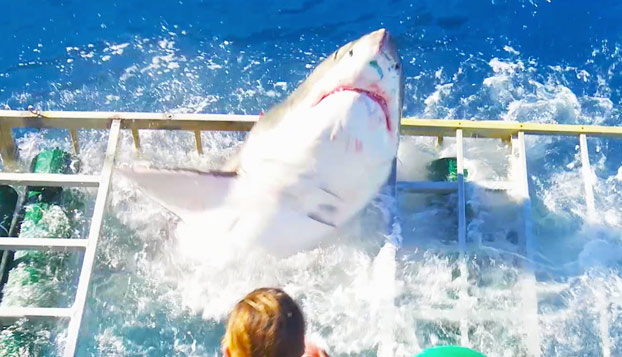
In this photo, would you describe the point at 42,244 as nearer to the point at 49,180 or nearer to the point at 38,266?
the point at 38,266

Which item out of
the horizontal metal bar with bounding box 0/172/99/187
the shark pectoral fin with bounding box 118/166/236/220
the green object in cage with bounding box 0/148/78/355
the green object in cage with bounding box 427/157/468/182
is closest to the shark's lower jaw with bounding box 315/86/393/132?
the shark pectoral fin with bounding box 118/166/236/220

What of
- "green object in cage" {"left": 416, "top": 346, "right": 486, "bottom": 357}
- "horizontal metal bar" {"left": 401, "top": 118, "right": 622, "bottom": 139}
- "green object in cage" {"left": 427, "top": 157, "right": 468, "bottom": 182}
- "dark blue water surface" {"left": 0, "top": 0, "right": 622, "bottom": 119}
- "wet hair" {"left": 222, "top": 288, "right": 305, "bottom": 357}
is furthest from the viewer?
"dark blue water surface" {"left": 0, "top": 0, "right": 622, "bottom": 119}

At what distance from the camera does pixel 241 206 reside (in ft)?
12.7

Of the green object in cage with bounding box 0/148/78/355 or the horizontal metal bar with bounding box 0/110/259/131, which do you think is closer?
the green object in cage with bounding box 0/148/78/355

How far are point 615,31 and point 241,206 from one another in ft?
14.3

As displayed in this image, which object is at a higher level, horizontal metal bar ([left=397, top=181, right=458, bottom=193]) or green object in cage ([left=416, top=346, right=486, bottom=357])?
horizontal metal bar ([left=397, top=181, right=458, bottom=193])

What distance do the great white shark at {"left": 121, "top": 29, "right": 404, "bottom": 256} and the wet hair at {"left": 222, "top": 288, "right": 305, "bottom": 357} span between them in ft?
4.34

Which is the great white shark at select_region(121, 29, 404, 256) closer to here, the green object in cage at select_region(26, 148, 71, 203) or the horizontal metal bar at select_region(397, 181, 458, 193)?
the horizontal metal bar at select_region(397, 181, 458, 193)

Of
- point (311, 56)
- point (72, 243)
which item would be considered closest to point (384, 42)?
point (72, 243)

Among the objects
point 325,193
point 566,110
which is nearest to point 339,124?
point 325,193

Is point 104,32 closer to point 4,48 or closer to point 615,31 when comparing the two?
point 4,48

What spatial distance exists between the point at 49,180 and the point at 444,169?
238 centimetres

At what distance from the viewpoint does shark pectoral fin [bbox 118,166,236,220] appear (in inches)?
150

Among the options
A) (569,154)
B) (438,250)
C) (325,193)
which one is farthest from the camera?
(569,154)
